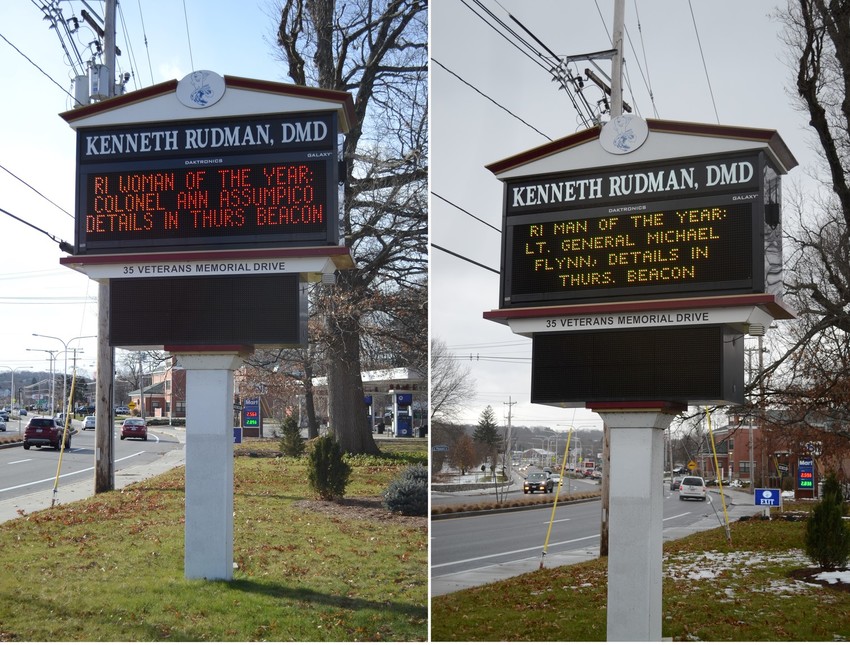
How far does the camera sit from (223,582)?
10328 millimetres

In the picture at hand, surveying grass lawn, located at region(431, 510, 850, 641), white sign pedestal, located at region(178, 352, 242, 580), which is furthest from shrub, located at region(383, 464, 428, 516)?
white sign pedestal, located at region(178, 352, 242, 580)

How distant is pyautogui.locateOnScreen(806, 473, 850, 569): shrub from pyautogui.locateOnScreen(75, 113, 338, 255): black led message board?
10.1 meters

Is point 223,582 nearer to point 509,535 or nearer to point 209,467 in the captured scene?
point 209,467

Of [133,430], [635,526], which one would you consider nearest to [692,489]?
[133,430]

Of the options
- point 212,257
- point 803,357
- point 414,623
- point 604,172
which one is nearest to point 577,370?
point 604,172

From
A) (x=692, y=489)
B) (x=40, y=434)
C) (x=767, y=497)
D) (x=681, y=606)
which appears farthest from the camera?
(x=692, y=489)

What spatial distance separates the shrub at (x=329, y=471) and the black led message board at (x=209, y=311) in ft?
22.0

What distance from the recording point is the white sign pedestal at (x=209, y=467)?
10336 mm

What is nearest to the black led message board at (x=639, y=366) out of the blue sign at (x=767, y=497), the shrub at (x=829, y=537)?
the shrub at (x=829, y=537)

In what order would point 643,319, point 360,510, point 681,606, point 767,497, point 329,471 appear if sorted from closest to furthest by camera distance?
point 643,319, point 681,606, point 360,510, point 329,471, point 767,497

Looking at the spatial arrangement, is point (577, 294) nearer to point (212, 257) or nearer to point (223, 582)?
point (212, 257)

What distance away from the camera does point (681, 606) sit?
11867 millimetres

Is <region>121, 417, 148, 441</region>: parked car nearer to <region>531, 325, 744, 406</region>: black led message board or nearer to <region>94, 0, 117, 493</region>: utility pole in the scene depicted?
<region>94, 0, 117, 493</region>: utility pole

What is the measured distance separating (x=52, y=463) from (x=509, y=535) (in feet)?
42.4
